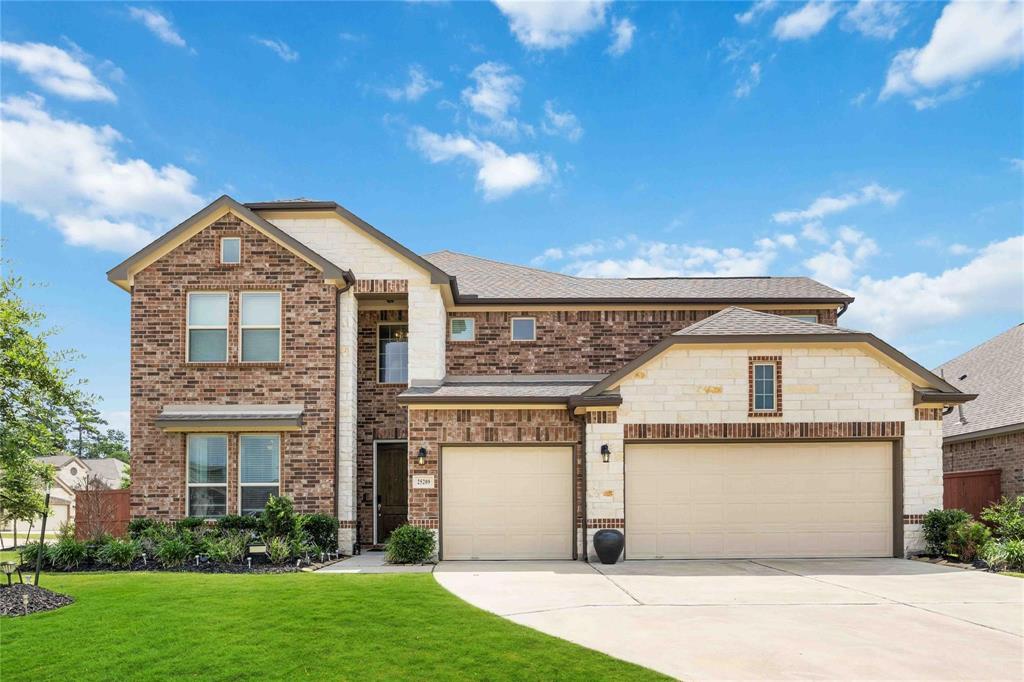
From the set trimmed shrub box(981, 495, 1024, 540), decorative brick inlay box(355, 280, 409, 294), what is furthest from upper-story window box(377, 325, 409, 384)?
trimmed shrub box(981, 495, 1024, 540)

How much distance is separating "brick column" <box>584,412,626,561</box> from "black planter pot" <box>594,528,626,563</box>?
370 millimetres

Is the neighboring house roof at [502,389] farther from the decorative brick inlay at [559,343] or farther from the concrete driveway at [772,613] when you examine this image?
the concrete driveway at [772,613]

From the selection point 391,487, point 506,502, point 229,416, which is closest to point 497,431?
point 506,502

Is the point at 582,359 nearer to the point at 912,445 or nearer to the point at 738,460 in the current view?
the point at 738,460

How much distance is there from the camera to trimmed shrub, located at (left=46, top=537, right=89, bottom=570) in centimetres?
1381

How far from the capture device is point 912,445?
599 inches

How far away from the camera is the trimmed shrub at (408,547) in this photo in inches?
565

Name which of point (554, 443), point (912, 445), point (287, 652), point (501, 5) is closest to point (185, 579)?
point (287, 652)

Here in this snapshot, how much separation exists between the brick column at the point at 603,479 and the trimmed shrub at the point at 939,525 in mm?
5979

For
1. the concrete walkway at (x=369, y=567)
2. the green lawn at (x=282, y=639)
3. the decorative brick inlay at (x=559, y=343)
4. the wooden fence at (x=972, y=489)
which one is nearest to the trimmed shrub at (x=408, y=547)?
the concrete walkway at (x=369, y=567)

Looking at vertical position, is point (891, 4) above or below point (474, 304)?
above

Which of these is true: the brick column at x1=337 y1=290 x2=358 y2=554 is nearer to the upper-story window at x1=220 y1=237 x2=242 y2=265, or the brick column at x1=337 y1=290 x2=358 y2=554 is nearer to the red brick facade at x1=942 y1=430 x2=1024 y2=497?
the upper-story window at x1=220 y1=237 x2=242 y2=265

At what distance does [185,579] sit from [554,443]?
713 cm

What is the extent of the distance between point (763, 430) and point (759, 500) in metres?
1.44
